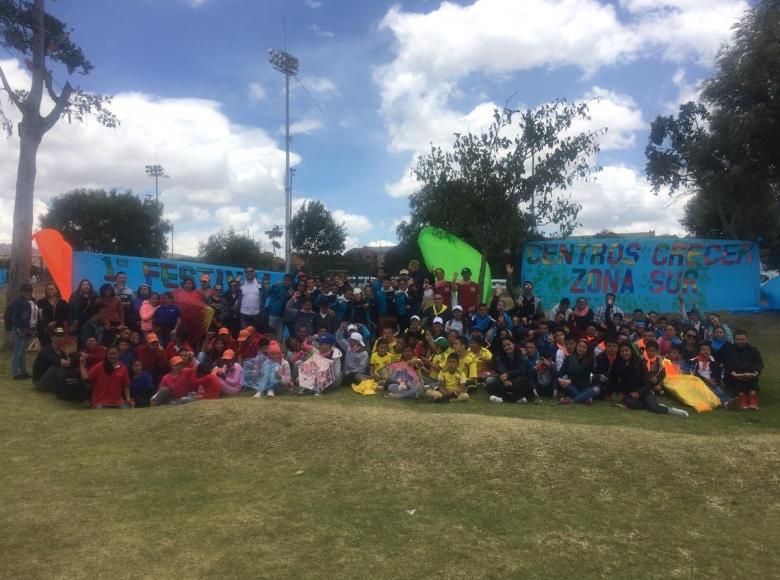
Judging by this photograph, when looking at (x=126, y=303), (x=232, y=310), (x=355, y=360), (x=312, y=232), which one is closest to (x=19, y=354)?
(x=126, y=303)

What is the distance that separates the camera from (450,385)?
9.27 m

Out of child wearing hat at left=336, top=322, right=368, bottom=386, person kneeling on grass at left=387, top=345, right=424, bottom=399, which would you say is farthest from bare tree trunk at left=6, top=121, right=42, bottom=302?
person kneeling on grass at left=387, top=345, right=424, bottom=399

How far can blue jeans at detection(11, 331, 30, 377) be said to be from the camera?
1021 cm

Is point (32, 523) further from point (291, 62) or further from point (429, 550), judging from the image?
point (291, 62)

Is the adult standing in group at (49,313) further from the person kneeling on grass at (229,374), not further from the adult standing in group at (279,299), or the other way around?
the adult standing in group at (279,299)

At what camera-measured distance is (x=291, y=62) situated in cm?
3459

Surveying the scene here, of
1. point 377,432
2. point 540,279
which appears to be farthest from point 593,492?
point 540,279

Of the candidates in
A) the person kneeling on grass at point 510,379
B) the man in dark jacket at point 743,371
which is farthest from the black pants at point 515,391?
the man in dark jacket at point 743,371

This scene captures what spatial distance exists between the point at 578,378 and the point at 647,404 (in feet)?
3.61

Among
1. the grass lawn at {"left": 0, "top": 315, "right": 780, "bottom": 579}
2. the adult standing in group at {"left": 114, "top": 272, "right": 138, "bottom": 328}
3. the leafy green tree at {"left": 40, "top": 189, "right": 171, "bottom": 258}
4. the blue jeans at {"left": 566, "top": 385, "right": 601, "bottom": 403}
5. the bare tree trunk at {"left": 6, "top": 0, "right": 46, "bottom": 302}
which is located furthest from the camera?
the leafy green tree at {"left": 40, "top": 189, "right": 171, "bottom": 258}

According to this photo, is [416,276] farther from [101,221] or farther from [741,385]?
[101,221]

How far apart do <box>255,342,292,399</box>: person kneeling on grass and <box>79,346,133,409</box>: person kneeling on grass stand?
2075 mm

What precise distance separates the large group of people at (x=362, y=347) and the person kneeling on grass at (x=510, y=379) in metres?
A: 0.02

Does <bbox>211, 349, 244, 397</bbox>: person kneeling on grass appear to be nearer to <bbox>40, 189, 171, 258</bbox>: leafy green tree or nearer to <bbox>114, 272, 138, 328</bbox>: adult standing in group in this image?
<bbox>114, 272, 138, 328</bbox>: adult standing in group
